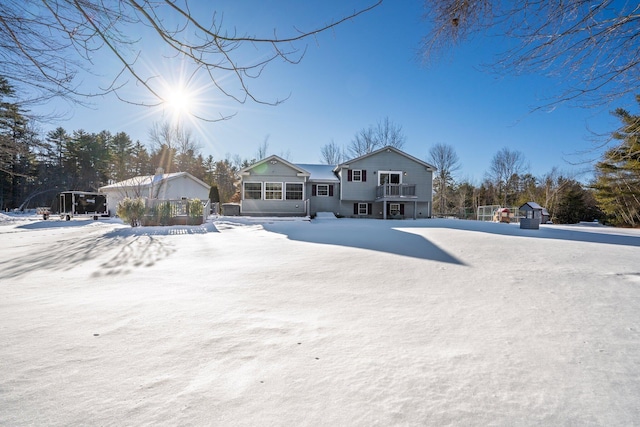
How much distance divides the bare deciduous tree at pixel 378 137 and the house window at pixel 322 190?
1387 centimetres

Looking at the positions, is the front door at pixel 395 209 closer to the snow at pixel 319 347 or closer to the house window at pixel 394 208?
the house window at pixel 394 208

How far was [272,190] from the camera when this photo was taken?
65.1ft

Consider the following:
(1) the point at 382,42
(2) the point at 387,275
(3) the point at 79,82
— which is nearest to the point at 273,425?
(2) the point at 387,275

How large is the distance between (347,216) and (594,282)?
17934mm

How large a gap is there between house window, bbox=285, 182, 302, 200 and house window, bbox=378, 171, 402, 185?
6.13m

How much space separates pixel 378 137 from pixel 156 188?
24.1 meters

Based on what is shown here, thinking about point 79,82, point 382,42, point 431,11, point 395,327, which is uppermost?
point 382,42

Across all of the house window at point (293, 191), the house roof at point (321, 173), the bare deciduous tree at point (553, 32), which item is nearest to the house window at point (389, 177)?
the house roof at point (321, 173)

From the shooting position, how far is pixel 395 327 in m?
2.31

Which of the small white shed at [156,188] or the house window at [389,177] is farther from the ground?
the house window at [389,177]

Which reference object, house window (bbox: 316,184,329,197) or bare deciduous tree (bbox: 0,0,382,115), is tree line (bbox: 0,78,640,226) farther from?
bare deciduous tree (bbox: 0,0,382,115)

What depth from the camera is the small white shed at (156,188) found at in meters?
20.8

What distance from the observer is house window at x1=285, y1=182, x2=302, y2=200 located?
1998cm

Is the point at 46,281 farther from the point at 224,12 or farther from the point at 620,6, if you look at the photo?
the point at 620,6
